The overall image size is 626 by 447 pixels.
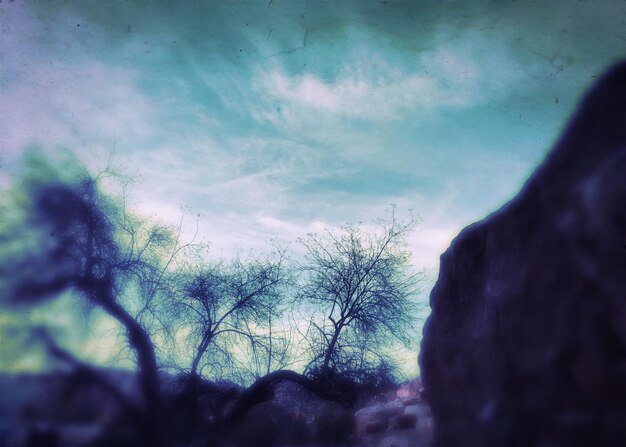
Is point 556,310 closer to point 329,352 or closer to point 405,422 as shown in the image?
point 405,422

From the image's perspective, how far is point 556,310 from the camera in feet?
12.0

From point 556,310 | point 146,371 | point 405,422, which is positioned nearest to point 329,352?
point 405,422

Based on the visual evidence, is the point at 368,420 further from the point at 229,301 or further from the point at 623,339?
the point at 623,339

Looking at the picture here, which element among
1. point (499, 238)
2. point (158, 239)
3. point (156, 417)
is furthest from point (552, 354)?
point (158, 239)

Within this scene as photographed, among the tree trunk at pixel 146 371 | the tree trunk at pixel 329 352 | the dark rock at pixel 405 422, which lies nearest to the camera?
the tree trunk at pixel 146 371

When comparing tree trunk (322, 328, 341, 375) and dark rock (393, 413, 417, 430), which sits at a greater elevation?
tree trunk (322, 328, 341, 375)

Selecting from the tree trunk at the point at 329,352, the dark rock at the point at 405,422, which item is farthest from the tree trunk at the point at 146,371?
the dark rock at the point at 405,422

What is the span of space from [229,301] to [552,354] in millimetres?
9352

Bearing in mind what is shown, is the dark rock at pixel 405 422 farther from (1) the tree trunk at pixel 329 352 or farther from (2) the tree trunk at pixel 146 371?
(2) the tree trunk at pixel 146 371

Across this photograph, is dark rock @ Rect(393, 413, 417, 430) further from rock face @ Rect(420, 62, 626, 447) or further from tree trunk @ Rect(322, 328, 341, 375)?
rock face @ Rect(420, 62, 626, 447)

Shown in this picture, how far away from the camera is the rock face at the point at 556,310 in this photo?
125 inches

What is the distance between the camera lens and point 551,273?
3.82 m

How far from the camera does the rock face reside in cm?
→ 319

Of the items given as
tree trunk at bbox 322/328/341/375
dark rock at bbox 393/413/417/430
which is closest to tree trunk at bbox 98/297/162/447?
tree trunk at bbox 322/328/341/375
